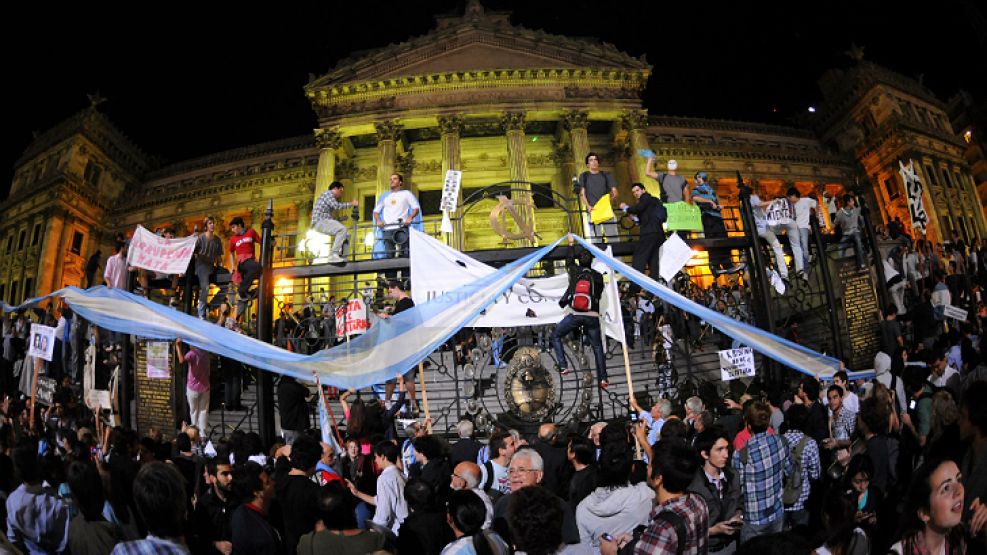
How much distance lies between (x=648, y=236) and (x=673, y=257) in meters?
0.60

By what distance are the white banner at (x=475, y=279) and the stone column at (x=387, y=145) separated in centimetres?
2230

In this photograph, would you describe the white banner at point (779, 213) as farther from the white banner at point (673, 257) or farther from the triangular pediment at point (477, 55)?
the triangular pediment at point (477, 55)

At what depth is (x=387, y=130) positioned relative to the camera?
3130 centimetres

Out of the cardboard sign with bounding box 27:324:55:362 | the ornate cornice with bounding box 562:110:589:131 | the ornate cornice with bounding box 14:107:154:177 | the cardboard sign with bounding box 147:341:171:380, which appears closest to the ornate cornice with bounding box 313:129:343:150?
the ornate cornice with bounding box 562:110:589:131

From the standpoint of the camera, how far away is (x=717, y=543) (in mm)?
4383

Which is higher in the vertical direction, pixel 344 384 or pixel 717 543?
pixel 344 384

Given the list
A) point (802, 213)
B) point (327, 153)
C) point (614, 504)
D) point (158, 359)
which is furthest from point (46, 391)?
point (327, 153)

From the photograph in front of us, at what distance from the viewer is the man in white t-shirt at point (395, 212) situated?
11.7 metres

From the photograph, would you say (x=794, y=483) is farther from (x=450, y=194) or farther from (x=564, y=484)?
(x=450, y=194)

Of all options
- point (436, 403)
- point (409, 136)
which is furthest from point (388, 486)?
point (409, 136)

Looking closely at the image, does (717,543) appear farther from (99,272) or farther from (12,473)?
(99,272)

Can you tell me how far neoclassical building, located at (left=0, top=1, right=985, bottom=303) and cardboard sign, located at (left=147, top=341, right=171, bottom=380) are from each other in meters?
13.8

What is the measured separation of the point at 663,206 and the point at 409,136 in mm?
25911

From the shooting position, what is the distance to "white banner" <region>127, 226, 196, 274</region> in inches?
418
